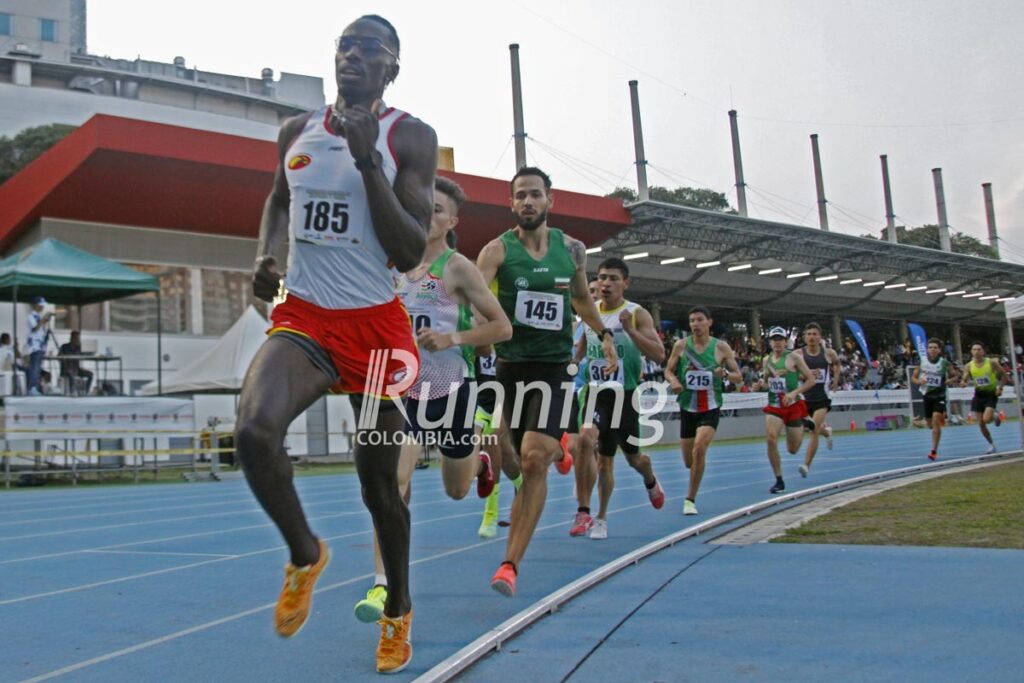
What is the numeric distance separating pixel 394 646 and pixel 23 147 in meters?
55.6

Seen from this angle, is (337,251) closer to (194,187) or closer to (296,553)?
(296,553)

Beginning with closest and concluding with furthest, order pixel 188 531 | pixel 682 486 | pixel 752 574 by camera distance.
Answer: pixel 752 574, pixel 188 531, pixel 682 486

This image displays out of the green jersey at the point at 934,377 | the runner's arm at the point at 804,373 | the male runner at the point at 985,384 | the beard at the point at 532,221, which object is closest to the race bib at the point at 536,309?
the beard at the point at 532,221

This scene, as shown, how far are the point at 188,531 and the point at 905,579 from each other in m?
6.50

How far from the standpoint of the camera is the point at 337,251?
3555 mm

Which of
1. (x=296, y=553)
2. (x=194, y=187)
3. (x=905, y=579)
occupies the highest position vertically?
(x=194, y=187)

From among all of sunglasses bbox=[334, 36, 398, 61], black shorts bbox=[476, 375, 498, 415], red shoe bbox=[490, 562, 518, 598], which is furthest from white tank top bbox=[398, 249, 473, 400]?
sunglasses bbox=[334, 36, 398, 61]

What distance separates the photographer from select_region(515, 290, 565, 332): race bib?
5.96 m

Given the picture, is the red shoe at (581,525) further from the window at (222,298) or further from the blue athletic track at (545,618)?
the window at (222,298)

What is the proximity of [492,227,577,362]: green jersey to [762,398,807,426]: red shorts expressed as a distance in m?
7.49

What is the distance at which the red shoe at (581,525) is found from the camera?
26.7ft

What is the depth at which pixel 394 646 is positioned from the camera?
3770 millimetres

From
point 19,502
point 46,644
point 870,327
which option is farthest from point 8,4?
point 46,644

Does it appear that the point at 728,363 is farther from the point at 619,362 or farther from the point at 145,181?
the point at 145,181
